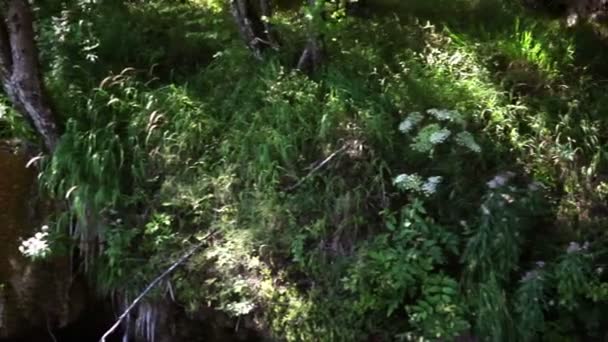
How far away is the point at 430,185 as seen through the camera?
348 centimetres

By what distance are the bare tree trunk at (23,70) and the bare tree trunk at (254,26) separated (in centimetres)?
107

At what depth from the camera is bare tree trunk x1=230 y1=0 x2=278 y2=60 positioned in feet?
14.0

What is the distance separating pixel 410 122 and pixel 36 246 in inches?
72.9

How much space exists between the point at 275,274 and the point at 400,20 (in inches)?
75.3

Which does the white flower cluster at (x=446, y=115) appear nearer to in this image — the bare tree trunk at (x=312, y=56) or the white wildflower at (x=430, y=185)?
the white wildflower at (x=430, y=185)

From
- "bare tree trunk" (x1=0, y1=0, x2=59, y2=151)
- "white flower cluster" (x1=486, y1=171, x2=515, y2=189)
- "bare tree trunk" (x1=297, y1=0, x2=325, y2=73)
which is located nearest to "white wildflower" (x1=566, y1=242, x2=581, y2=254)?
"white flower cluster" (x1=486, y1=171, x2=515, y2=189)

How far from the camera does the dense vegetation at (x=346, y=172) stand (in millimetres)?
3357

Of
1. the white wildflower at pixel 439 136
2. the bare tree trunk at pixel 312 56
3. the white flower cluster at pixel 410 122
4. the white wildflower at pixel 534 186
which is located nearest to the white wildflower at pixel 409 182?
the white wildflower at pixel 439 136

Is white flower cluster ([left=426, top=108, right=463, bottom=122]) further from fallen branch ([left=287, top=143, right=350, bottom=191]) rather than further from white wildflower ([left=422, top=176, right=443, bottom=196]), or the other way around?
fallen branch ([left=287, top=143, right=350, bottom=191])

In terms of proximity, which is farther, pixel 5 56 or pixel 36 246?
pixel 5 56

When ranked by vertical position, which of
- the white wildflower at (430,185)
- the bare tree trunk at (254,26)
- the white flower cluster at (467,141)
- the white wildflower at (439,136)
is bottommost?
the white wildflower at (430,185)

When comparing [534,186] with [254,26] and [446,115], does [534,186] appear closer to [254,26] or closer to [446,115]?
[446,115]

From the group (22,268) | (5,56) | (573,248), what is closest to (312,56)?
(5,56)

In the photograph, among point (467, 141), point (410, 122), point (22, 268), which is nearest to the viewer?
point (467, 141)
